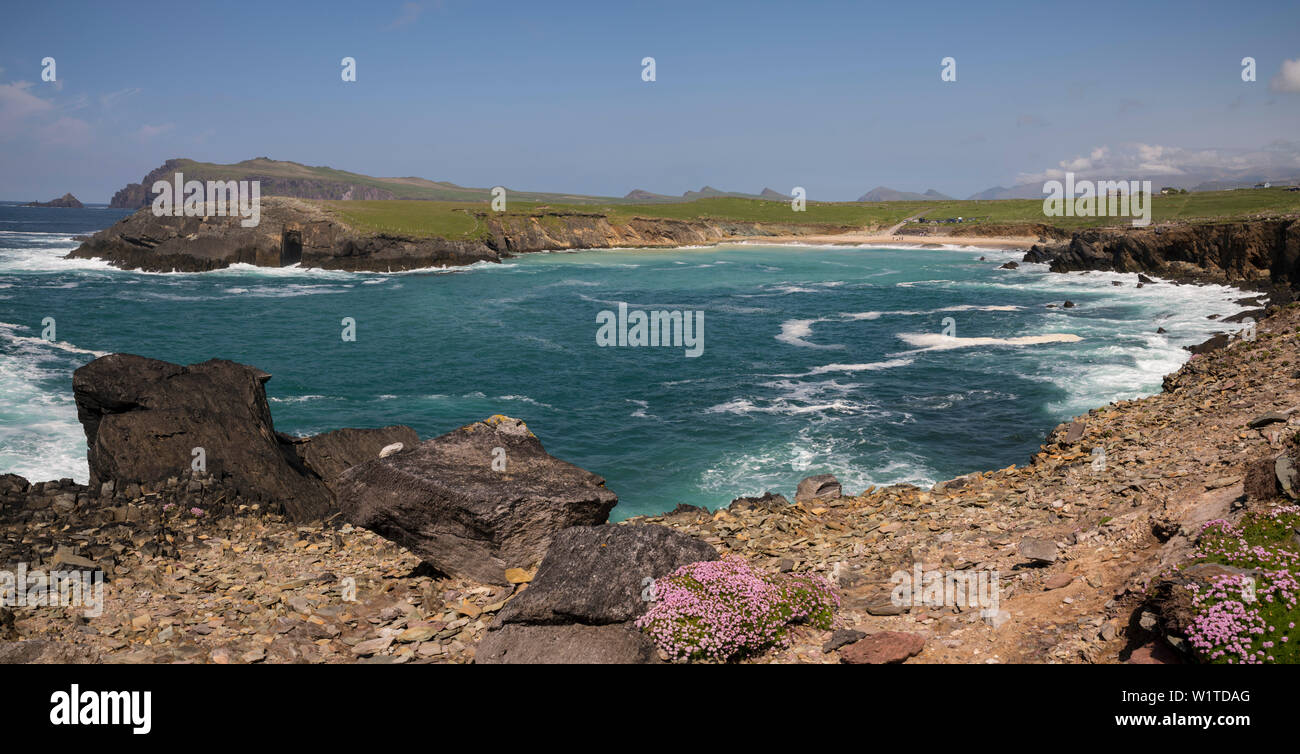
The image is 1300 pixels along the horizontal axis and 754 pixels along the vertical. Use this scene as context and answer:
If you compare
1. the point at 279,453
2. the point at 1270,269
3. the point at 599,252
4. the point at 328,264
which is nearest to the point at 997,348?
the point at 1270,269

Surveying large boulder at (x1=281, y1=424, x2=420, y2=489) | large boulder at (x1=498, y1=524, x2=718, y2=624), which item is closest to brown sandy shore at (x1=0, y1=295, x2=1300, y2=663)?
large boulder at (x1=498, y1=524, x2=718, y2=624)

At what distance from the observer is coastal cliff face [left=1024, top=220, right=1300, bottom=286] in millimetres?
63594

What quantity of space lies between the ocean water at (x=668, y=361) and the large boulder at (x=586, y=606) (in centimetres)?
1462

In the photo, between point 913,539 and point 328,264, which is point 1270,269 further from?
point 328,264

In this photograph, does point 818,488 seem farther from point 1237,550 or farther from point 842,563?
point 1237,550

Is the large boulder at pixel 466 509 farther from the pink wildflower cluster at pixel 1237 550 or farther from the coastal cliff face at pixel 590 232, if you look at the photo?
the coastal cliff face at pixel 590 232

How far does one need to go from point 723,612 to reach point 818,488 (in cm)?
1222

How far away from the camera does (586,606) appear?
11.0 m

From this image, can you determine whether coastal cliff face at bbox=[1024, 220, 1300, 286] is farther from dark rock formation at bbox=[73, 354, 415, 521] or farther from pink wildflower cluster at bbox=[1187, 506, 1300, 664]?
dark rock formation at bbox=[73, 354, 415, 521]

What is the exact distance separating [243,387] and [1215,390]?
31.8m

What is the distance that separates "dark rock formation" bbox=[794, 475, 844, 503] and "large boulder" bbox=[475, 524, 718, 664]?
36.0ft

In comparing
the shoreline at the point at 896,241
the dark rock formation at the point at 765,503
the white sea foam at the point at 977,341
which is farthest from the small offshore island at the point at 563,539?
the shoreline at the point at 896,241

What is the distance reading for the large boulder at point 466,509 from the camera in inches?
547

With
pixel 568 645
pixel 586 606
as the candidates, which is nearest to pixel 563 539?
pixel 586 606
